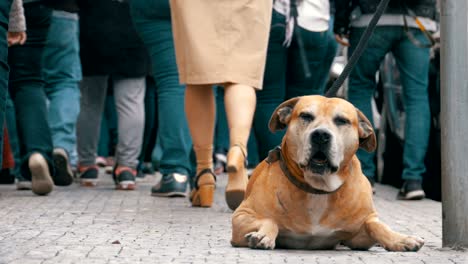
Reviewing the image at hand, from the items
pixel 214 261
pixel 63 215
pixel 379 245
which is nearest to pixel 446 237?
pixel 379 245

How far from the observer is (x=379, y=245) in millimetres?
5066

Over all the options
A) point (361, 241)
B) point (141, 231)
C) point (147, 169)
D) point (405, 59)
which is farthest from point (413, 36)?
point (147, 169)

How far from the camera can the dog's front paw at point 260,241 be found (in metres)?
4.86

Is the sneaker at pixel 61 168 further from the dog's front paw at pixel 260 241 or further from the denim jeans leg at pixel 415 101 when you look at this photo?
the dog's front paw at pixel 260 241

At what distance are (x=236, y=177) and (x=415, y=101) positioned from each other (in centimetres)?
282

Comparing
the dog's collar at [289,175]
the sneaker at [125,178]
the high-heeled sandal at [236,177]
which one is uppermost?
the dog's collar at [289,175]

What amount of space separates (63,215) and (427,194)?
411 cm

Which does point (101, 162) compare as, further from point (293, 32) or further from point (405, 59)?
point (293, 32)

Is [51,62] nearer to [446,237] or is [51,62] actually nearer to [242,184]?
[242,184]

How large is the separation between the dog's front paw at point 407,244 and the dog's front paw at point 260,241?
494mm

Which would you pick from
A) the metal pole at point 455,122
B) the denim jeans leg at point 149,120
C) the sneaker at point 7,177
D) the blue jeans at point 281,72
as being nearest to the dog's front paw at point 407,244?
the metal pole at point 455,122

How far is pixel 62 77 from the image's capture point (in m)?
9.59

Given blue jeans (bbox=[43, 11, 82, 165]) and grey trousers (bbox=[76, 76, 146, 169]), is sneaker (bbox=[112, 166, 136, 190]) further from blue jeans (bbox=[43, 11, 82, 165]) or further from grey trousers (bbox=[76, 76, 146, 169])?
blue jeans (bbox=[43, 11, 82, 165])

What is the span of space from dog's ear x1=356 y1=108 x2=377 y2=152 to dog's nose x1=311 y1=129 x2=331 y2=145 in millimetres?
296
